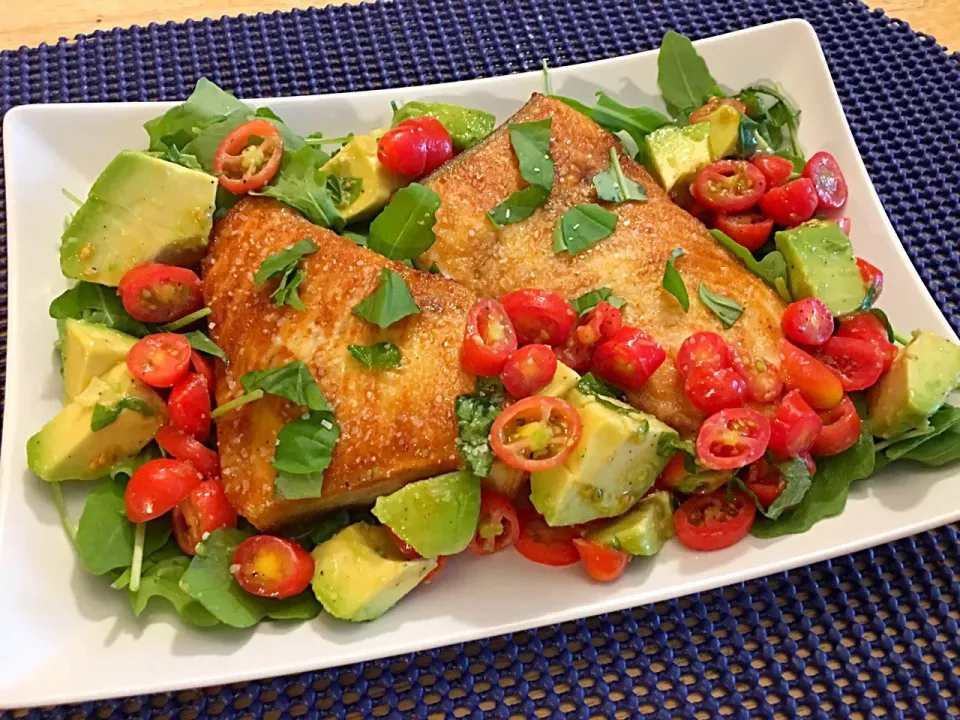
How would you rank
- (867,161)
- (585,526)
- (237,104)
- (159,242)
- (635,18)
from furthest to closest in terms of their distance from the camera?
(635,18) → (867,161) → (237,104) → (159,242) → (585,526)

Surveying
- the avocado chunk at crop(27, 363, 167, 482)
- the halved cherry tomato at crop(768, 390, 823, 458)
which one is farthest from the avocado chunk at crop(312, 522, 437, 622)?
the halved cherry tomato at crop(768, 390, 823, 458)

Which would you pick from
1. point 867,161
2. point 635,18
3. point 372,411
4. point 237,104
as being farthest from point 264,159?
point 867,161

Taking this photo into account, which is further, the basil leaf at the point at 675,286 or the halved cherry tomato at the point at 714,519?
the basil leaf at the point at 675,286

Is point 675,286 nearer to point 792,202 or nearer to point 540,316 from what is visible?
point 540,316

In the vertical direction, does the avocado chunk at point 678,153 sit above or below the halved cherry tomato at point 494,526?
above

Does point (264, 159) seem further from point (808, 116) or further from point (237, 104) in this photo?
point (808, 116)

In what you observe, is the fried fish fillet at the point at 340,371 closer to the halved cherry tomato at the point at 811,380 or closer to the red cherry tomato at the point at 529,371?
the red cherry tomato at the point at 529,371

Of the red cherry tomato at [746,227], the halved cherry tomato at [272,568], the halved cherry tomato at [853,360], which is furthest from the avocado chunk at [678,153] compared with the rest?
the halved cherry tomato at [272,568]
